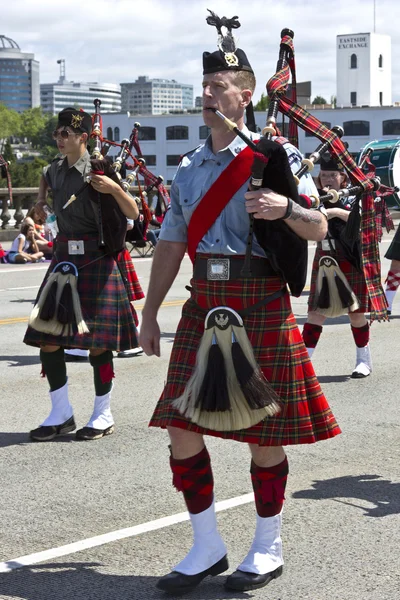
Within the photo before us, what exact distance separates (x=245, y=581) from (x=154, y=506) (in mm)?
1083

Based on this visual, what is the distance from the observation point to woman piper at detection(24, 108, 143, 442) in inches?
242

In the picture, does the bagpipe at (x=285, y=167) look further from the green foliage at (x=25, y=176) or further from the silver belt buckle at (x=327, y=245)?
the green foliage at (x=25, y=176)

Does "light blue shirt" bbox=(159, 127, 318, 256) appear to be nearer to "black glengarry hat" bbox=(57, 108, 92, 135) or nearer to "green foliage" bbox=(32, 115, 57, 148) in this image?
"black glengarry hat" bbox=(57, 108, 92, 135)

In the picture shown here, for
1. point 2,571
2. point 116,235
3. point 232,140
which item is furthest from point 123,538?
point 116,235

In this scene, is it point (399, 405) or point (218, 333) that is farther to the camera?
point (399, 405)

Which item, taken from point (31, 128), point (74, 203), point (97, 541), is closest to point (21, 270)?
point (74, 203)

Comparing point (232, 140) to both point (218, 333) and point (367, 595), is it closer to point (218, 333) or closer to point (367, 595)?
point (218, 333)

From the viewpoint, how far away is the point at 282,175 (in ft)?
12.3

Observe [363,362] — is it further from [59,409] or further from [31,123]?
[31,123]

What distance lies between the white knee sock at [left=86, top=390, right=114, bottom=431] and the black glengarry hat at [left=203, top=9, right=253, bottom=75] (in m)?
2.80

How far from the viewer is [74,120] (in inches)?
246

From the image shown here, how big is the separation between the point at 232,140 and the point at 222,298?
59 cm

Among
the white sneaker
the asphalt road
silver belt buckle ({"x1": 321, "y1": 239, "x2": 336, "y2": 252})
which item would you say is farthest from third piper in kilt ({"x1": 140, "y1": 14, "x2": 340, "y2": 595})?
the white sneaker

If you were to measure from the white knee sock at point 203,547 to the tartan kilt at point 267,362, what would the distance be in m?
0.34
